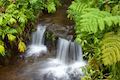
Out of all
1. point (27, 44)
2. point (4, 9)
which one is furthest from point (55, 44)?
point (4, 9)

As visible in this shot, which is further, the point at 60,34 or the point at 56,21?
the point at 56,21

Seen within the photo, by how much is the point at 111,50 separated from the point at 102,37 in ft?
3.64

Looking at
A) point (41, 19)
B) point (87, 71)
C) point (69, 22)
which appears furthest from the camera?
point (41, 19)

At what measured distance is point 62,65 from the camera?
7750mm

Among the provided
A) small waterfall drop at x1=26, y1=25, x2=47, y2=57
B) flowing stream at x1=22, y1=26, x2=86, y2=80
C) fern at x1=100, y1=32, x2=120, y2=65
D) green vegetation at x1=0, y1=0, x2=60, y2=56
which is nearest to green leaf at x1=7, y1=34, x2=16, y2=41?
green vegetation at x1=0, y1=0, x2=60, y2=56

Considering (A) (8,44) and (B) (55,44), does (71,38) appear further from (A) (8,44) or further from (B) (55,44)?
(A) (8,44)

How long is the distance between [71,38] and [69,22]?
114cm

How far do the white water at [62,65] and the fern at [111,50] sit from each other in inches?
152

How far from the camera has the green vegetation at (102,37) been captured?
299 centimetres

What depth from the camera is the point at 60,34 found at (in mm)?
8305

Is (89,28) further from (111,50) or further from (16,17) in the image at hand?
(16,17)

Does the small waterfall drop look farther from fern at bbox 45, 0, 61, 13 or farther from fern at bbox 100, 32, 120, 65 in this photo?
fern at bbox 100, 32, 120, 65

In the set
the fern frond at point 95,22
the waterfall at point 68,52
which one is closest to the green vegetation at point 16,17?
the waterfall at point 68,52

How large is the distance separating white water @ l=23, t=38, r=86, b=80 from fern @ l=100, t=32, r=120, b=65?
3.85 meters
